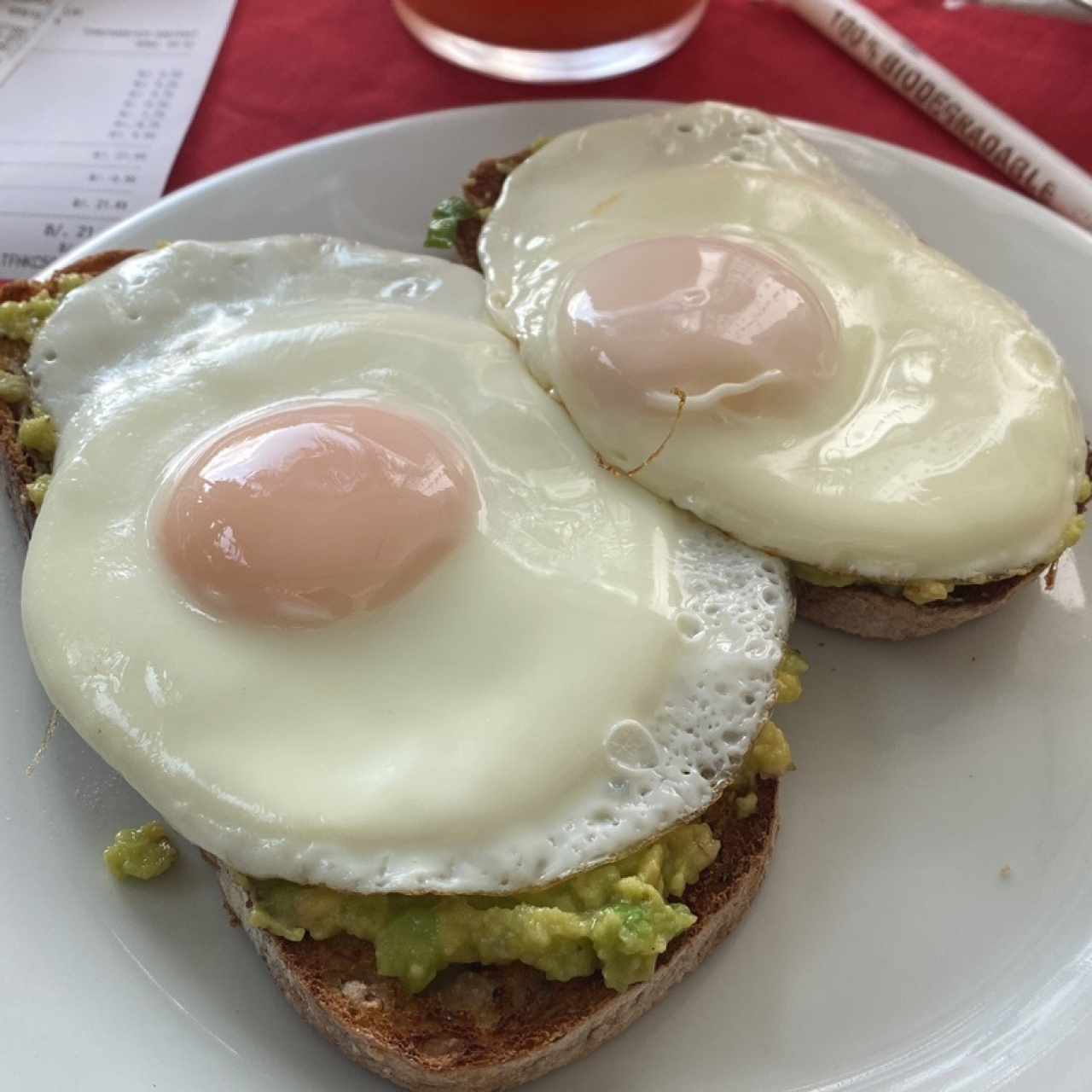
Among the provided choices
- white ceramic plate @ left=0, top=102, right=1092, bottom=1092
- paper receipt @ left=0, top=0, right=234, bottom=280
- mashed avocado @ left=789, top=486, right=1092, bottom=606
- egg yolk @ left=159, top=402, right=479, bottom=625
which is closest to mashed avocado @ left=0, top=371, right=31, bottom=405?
white ceramic plate @ left=0, top=102, right=1092, bottom=1092

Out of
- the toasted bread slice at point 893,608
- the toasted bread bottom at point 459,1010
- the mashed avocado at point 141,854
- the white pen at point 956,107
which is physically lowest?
the mashed avocado at point 141,854

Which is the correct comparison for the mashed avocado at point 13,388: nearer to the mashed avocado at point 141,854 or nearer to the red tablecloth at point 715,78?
the mashed avocado at point 141,854

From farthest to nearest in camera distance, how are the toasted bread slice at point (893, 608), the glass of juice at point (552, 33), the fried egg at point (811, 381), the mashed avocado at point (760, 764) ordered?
the glass of juice at point (552, 33)
the toasted bread slice at point (893, 608)
the fried egg at point (811, 381)
the mashed avocado at point (760, 764)

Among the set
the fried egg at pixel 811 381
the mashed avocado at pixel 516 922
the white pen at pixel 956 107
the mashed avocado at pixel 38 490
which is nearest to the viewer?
the mashed avocado at pixel 516 922

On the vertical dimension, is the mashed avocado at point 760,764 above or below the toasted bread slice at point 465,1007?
above

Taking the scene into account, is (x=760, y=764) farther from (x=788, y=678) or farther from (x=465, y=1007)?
(x=465, y=1007)

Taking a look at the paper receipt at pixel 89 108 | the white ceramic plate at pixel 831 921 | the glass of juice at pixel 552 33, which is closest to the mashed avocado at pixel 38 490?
the white ceramic plate at pixel 831 921

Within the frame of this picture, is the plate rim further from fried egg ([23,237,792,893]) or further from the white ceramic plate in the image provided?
fried egg ([23,237,792,893])
